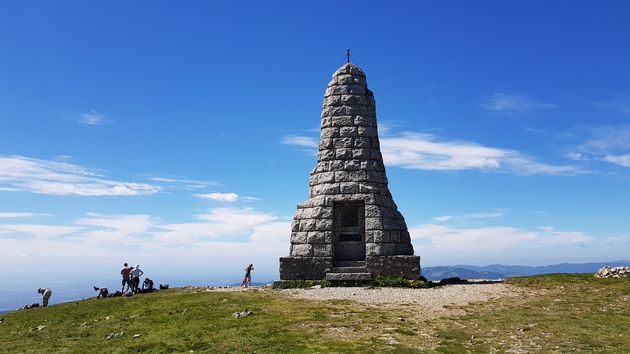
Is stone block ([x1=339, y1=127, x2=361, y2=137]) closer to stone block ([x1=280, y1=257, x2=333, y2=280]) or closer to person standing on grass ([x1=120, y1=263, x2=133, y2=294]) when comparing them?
stone block ([x1=280, y1=257, x2=333, y2=280])

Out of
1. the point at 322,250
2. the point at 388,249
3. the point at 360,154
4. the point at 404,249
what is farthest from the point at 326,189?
the point at 404,249

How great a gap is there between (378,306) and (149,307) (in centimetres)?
947

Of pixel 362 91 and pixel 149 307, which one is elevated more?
pixel 362 91

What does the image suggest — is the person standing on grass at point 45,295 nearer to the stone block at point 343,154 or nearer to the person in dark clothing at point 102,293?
the person in dark clothing at point 102,293

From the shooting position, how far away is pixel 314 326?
570 inches

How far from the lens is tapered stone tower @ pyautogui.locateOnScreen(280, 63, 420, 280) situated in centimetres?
2589

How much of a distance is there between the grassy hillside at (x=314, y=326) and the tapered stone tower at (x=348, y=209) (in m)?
5.24

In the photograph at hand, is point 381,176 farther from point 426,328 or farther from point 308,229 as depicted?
point 426,328

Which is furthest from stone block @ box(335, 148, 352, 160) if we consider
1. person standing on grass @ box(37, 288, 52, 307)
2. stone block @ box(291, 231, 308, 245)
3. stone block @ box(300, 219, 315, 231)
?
person standing on grass @ box(37, 288, 52, 307)

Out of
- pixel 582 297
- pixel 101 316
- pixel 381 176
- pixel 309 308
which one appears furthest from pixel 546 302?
pixel 101 316

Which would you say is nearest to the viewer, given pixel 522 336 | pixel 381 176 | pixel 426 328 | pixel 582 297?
pixel 522 336

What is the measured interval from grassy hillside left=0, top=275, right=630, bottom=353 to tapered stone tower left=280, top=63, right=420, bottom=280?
17.2 ft

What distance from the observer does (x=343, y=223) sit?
93.6 ft

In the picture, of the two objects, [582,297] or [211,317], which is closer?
[211,317]
